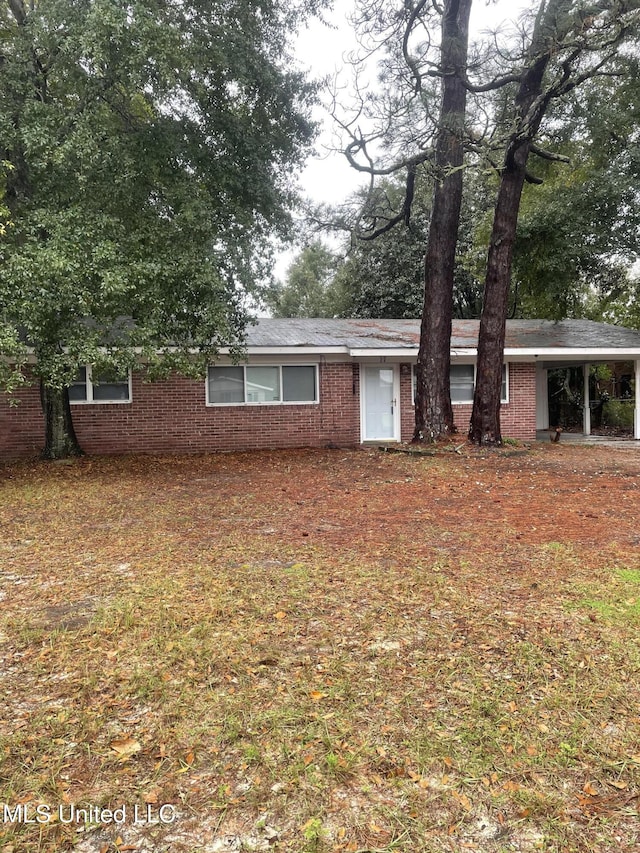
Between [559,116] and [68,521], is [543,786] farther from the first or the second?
[559,116]

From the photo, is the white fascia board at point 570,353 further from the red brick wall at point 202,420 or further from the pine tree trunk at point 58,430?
the pine tree trunk at point 58,430

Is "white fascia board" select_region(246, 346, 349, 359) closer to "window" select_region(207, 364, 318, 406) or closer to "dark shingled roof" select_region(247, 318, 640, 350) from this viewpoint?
"dark shingled roof" select_region(247, 318, 640, 350)

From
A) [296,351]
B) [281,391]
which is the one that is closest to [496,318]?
[296,351]

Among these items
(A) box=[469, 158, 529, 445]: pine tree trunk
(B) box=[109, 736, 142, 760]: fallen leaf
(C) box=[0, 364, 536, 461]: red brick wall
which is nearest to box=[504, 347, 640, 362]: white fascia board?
(C) box=[0, 364, 536, 461]: red brick wall

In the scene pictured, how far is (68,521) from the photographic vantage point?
6.34 meters

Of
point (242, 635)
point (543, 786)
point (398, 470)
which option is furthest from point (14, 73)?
point (543, 786)

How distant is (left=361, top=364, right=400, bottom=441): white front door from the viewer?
1384 cm

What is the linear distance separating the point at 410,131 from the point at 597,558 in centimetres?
1002

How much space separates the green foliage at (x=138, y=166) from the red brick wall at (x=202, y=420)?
2.53 m

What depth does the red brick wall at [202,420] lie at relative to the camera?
1203 cm

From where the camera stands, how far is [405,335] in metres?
15.0

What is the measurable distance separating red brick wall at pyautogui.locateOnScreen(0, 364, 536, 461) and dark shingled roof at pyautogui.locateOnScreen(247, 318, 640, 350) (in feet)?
2.52

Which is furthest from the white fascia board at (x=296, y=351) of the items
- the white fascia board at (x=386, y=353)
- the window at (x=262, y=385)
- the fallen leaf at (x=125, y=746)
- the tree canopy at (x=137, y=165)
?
the fallen leaf at (x=125, y=746)

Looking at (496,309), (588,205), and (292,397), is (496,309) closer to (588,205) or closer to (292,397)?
(292,397)
